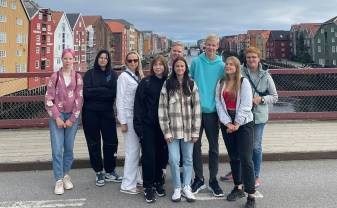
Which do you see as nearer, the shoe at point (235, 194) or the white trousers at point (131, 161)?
the shoe at point (235, 194)

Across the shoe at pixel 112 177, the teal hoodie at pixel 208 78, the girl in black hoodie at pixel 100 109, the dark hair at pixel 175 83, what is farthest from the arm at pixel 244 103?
the shoe at pixel 112 177

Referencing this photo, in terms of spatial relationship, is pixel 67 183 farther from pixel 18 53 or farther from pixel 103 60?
pixel 18 53

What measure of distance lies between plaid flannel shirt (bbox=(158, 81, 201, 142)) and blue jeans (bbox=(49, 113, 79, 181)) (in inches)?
52.4

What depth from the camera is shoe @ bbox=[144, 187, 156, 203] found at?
4418mm

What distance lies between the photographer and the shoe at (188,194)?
14.5ft

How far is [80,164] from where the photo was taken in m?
5.81

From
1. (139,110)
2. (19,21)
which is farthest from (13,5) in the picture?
(139,110)

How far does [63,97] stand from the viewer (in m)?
4.77

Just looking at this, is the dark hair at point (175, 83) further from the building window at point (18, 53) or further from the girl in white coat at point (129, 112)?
the building window at point (18, 53)

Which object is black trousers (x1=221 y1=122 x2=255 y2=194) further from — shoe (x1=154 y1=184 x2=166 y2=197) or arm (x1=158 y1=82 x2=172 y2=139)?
shoe (x1=154 y1=184 x2=166 y2=197)

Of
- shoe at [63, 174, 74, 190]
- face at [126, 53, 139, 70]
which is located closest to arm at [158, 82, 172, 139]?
face at [126, 53, 139, 70]

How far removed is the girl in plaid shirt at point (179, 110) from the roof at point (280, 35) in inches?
4074

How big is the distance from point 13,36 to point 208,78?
4497 cm

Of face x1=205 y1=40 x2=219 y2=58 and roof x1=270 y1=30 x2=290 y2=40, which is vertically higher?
roof x1=270 y1=30 x2=290 y2=40
